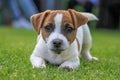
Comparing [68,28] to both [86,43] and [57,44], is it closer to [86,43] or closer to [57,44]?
[57,44]

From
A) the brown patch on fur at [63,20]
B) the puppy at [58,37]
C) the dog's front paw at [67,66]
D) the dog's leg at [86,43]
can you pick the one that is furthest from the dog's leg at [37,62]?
the dog's leg at [86,43]

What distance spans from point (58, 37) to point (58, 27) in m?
0.22

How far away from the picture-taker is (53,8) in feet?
76.4

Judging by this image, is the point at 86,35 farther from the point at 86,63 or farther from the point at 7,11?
the point at 7,11

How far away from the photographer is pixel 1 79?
5508 millimetres

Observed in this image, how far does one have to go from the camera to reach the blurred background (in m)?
23.2

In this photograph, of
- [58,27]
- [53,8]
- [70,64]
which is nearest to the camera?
[58,27]

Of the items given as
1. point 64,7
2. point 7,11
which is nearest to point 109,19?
point 64,7

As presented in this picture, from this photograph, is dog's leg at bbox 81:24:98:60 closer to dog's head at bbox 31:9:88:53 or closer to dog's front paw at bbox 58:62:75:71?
dog's head at bbox 31:9:88:53

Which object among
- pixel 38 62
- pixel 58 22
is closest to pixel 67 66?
pixel 38 62

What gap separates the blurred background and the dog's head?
15669mm

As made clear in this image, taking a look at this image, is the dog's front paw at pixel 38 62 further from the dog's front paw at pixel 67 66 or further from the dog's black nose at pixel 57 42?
the dog's black nose at pixel 57 42

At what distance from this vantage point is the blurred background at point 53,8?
23.2 metres


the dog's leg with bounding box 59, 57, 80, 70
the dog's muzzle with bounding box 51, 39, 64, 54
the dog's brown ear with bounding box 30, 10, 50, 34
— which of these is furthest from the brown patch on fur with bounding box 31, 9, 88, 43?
the dog's leg with bounding box 59, 57, 80, 70
